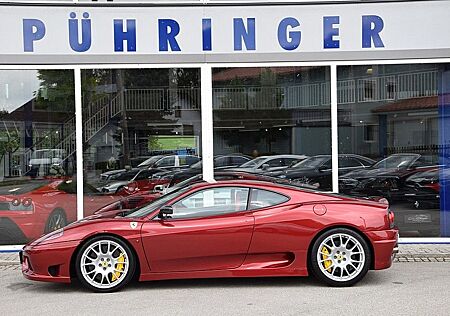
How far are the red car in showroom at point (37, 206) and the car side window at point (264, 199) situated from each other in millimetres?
4052

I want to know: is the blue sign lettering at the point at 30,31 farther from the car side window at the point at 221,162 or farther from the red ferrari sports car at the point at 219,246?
the red ferrari sports car at the point at 219,246

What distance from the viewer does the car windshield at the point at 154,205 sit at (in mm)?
6879

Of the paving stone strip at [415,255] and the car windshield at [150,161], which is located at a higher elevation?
the car windshield at [150,161]

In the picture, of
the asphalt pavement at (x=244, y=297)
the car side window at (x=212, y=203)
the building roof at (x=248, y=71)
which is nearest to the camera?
the asphalt pavement at (x=244, y=297)

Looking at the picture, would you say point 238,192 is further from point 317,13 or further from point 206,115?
point 317,13

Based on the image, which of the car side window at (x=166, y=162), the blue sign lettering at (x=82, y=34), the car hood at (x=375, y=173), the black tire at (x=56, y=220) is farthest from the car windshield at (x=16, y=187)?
the car hood at (x=375, y=173)

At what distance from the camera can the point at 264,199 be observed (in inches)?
271

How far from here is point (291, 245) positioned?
667cm

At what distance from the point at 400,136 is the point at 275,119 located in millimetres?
2194

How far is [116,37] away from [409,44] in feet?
16.4

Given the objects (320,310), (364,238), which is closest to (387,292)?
(364,238)

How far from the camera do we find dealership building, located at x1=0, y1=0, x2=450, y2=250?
9883mm

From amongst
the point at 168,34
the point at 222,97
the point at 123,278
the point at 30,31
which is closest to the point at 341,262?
the point at 123,278

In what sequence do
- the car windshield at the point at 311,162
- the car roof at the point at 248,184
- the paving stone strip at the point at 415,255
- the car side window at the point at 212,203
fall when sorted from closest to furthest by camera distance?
the car side window at the point at 212,203
the car roof at the point at 248,184
the paving stone strip at the point at 415,255
the car windshield at the point at 311,162
